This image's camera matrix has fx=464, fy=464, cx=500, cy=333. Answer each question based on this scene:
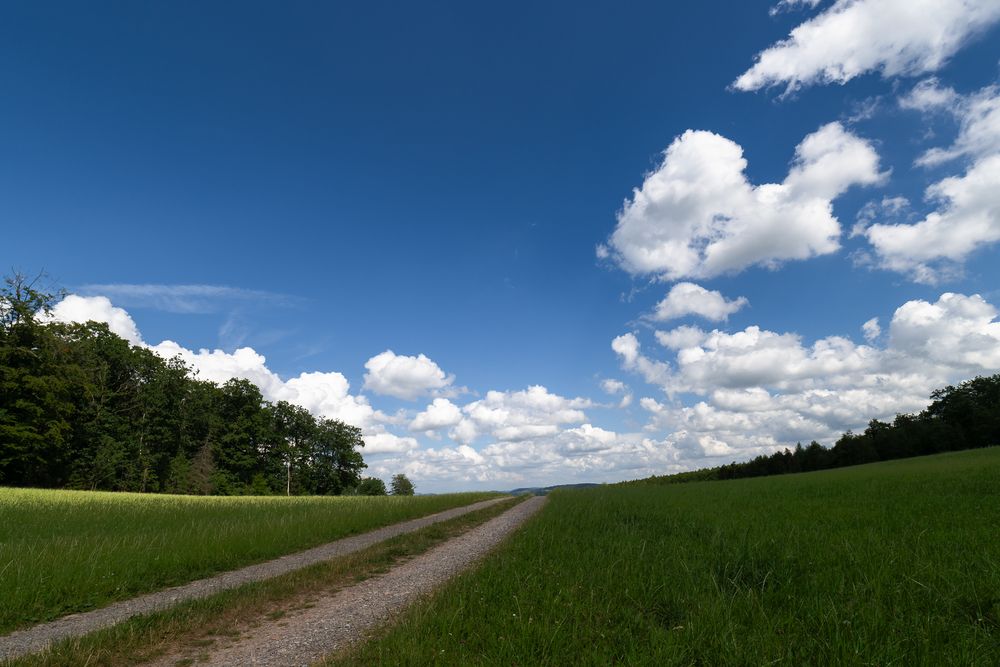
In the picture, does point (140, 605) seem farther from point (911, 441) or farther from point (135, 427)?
point (911, 441)

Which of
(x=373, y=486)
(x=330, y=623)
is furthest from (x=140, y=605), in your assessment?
(x=373, y=486)

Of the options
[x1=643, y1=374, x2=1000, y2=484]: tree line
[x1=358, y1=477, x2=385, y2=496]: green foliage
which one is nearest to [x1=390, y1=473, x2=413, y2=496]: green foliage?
[x1=358, y1=477, x2=385, y2=496]: green foliage

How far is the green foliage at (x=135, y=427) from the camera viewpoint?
2039 inches

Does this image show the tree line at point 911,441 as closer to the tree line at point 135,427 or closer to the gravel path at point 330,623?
the tree line at point 135,427

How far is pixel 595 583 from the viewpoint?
7008mm

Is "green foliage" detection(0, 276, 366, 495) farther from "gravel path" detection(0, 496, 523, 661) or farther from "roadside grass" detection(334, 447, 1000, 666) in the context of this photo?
"roadside grass" detection(334, 447, 1000, 666)

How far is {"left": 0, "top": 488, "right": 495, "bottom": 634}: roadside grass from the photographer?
8.32 metres

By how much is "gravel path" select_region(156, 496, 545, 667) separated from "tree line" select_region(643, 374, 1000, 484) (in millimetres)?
93501

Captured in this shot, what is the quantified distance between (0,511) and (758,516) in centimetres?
3009

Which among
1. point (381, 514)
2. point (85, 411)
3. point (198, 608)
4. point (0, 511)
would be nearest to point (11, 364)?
point (85, 411)

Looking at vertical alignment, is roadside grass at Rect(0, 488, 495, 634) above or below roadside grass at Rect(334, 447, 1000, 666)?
above

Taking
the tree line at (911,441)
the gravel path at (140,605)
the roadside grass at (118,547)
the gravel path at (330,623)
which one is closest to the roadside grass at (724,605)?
the gravel path at (330,623)

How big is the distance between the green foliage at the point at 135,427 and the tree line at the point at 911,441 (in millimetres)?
72720

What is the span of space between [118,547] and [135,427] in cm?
7466
